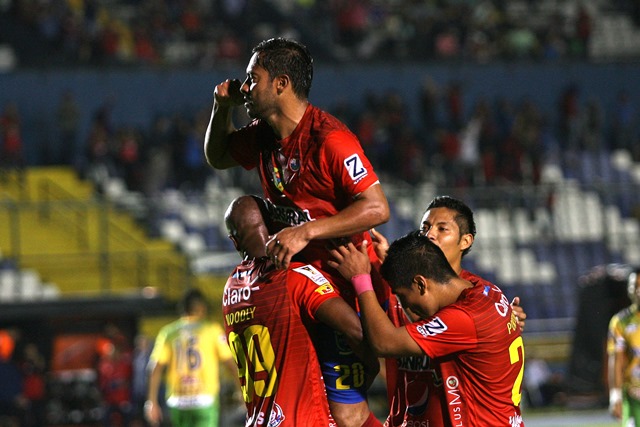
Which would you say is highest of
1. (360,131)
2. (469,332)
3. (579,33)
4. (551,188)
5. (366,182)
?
(579,33)

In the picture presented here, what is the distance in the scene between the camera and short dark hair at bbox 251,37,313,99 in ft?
18.6

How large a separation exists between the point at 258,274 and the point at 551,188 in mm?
17306

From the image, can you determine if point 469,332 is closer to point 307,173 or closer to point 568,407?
point 307,173

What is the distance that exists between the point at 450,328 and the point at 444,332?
Answer: 0.11ft

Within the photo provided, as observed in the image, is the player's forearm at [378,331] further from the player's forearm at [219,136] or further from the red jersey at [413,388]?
the player's forearm at [219,136]

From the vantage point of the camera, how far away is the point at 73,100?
79.1 feet

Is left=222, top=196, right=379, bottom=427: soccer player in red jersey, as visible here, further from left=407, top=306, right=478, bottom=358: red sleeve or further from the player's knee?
left=407, top=306, right=478, bottom=358: red sleeve

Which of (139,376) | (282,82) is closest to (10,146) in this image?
(139,376)

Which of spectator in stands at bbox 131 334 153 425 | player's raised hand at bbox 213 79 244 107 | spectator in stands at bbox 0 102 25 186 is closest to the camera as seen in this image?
player's raised hand at bbox 213 79 244 107

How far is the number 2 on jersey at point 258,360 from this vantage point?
5668mm

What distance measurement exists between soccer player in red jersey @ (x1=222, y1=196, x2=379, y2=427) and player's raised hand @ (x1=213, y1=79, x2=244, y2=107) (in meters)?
0.77

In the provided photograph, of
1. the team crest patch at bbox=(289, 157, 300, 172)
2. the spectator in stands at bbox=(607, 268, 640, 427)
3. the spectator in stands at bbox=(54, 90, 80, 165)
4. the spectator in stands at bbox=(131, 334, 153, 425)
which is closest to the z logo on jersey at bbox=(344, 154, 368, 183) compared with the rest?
the team crest patch at bbox=(289, 157, 300, 172)

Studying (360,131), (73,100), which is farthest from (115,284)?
(360,131)

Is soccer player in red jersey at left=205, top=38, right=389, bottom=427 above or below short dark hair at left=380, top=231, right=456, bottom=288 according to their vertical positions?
above
